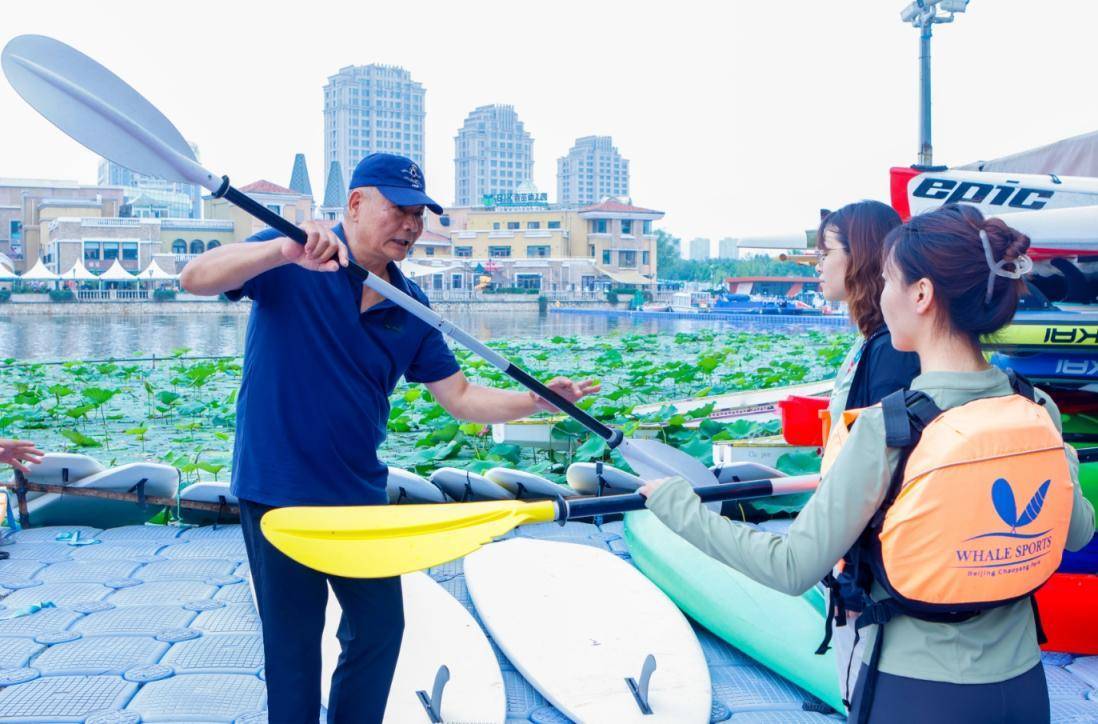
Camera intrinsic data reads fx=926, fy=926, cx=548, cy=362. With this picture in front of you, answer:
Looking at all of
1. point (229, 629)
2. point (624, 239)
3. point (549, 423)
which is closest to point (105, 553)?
point (229, 629)

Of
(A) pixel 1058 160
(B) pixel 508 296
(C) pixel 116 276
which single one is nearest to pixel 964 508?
(A) pixel 1058 160

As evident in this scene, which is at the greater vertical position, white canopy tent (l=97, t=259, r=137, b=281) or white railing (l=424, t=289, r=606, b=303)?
white canopy tent (l=97, t=259, r=137, b=281)

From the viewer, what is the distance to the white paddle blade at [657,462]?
198 centimetres

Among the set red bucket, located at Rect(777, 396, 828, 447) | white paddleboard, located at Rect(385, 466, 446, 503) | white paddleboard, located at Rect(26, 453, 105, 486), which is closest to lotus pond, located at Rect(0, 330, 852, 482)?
white paddleboard, located at Rect(26, 453, 105, 486)

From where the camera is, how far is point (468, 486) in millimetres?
4188

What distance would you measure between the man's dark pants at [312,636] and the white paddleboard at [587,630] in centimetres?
78

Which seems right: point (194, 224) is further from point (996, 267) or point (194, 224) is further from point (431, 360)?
point (996, 267)

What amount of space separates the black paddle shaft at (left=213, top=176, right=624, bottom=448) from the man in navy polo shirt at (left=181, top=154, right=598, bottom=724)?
0.21 ft

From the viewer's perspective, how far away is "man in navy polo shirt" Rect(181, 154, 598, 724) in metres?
1.79

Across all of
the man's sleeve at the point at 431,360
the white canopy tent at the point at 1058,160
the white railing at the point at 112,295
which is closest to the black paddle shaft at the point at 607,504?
the man's sleeve at the point at 431,360

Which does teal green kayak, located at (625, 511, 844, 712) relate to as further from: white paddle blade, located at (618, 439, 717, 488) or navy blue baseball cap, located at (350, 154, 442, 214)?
navy blue baseball cap, located at (350, 154, 442, 214)

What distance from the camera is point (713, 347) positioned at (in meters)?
17.6

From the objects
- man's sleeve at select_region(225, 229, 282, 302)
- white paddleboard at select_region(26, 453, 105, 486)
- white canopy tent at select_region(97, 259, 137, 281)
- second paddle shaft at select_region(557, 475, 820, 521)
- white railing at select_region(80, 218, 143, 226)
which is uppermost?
white railing at select_region(80, 218, 143, 226)

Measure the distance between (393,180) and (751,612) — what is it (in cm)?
183
